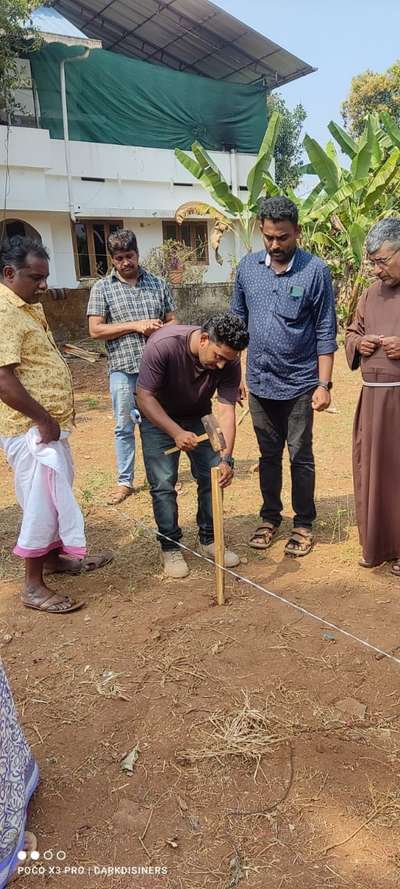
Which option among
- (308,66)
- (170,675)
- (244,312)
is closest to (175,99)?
(308,66)

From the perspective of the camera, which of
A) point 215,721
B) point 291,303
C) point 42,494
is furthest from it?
point 291,303

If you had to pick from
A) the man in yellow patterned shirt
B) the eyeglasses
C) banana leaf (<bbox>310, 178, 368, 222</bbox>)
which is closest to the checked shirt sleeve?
the man in yellow patterned shirt

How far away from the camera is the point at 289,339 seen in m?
3.51

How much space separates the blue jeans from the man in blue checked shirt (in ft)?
3.59

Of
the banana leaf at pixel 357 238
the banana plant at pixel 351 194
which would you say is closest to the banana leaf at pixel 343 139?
the banana plant at pixel 351 194

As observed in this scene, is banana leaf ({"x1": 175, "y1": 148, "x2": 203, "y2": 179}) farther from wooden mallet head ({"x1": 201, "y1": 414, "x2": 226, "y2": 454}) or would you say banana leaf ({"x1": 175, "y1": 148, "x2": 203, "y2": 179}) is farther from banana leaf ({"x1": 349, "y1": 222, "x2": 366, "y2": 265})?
wooden mallet head ({"x1": 201, "y1": 414, "x2": 226, "y2": 454})

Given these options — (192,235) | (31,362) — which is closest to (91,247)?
(192,235)

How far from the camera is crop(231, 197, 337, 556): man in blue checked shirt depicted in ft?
11.3

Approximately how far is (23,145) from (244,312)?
36.3 feet

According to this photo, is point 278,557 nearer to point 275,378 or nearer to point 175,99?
point 275,378

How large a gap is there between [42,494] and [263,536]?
149cm

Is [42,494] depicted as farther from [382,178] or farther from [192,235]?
[192,235]

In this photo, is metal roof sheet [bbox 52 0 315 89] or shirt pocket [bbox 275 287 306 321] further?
metal roof sheet [bbox 52 0 315 89]

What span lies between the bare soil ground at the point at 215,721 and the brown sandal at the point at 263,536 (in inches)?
2.5
